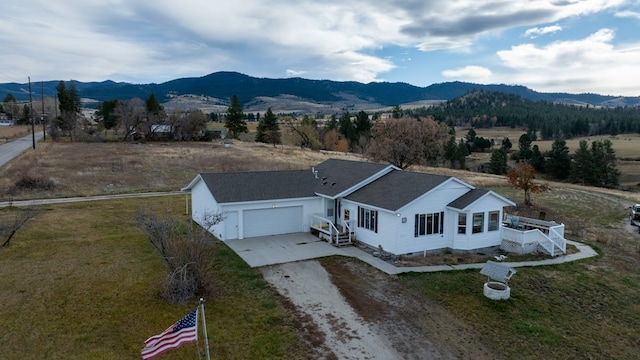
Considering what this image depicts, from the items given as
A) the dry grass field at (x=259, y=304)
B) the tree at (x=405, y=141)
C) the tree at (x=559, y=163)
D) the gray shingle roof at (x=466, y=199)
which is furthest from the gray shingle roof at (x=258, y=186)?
the tree at (x=559, y=163)

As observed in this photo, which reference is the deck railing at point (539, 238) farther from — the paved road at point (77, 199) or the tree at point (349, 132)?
the tree at point (349, 132)

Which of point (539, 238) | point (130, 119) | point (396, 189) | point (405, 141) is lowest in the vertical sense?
point (539, 238)

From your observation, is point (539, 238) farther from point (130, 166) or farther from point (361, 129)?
point (361, 129)

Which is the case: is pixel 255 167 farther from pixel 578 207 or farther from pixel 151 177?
pixel 578 207

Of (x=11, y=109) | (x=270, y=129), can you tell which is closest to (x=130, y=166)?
(x=270, y=129)

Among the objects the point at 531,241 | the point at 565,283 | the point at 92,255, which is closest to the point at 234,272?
the point at 92,255

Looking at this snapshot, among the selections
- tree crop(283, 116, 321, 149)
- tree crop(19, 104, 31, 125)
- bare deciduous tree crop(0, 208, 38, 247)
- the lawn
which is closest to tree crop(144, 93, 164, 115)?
tree crop(283, 116, 321, 149)
